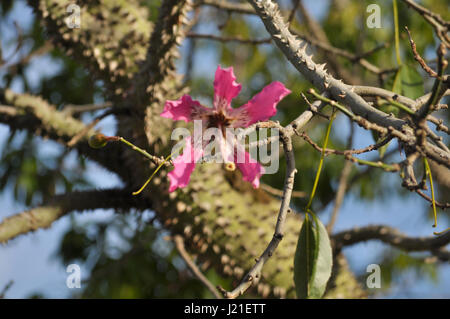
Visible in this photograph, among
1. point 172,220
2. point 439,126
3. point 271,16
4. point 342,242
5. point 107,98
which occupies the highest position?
point 271,16

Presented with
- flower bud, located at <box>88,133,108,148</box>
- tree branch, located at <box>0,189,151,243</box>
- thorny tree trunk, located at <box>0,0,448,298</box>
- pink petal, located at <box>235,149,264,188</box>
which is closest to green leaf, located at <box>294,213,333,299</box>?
pink petal, located at <box>235,149,264,188</box>

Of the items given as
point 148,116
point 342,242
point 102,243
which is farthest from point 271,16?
point 102,243

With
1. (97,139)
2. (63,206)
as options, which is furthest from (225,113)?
(63,206)

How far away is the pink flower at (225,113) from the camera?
0.74 m

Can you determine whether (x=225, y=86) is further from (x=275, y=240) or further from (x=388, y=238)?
(x=388, y=238)

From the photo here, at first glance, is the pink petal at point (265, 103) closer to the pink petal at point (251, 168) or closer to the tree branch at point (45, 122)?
the pink petal at point (251, 168)

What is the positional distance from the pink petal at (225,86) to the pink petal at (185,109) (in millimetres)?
34

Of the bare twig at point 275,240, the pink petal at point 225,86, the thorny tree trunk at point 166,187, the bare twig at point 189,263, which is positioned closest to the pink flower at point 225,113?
the pink petal at point 225,86

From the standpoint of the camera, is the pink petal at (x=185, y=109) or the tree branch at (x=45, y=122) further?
the tree branch at (x=45, y=122)

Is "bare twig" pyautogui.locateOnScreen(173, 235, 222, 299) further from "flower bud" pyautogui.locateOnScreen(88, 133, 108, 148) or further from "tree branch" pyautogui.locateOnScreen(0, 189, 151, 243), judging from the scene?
"flower bud" pyautogui.locateOnScreen(88, 133, 108, 148)

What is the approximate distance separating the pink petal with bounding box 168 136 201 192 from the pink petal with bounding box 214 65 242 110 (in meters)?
0.09
